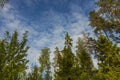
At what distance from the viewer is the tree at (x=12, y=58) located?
50.4ft

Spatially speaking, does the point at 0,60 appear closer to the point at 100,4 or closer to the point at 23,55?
the point at 23,55

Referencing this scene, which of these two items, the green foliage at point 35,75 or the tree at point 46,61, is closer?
the green foliage at point 35,75

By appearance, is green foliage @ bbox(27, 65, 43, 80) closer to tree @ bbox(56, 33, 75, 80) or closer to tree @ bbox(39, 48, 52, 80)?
tree @ bbox(56, 33, 75, 80)

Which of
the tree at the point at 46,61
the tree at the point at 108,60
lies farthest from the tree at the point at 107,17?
the tree at the point at 46,61

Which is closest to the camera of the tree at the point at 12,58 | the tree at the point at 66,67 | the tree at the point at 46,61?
the tree at the point at 12,58

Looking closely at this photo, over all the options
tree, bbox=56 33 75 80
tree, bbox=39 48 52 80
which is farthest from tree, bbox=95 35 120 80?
tree, bbox=39 48 52 80

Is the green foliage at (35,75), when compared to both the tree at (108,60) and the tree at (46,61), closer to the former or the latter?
the tree at (108,60)

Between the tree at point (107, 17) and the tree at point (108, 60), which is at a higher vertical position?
the tree at point (107, 17)

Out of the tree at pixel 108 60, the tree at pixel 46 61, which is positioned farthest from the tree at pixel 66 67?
the tree at pixel 46 61

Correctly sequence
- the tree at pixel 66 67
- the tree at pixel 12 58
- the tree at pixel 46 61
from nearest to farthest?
the tree at pixel 12 58 → the tree at pixel 66 67 → the tree at pixel 46 61

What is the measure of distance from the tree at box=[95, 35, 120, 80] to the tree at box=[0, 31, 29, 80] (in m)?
7.19

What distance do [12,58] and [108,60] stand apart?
346 inches

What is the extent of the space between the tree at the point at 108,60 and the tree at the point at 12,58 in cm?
719

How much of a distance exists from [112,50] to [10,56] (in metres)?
9.49
